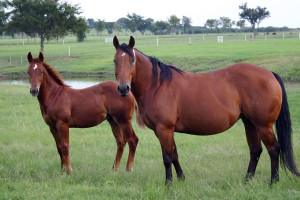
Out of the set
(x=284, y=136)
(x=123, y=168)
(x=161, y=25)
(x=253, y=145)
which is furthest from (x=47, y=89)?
(x=161, y=25)

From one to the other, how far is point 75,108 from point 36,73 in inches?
38.4

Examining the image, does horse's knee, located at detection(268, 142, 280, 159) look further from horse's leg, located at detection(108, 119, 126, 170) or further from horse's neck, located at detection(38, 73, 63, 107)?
horse's neck, located at detection(38, 73, 63, 107)

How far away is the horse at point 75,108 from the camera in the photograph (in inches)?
261

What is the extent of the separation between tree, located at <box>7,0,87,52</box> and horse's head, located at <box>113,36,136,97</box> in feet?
124

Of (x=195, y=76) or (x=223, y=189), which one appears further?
(x=195, y=76)

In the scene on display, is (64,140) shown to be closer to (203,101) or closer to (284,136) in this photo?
Result: (203,101)

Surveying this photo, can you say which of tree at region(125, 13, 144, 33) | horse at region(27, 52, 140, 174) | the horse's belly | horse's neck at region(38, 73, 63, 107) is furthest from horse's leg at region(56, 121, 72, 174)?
tree at region(125, 13, 144, 33)

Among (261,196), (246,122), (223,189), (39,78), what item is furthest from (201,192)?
(39,78)

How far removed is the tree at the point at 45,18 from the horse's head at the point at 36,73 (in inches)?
1411

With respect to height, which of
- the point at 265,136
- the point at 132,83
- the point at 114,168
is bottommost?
the point at 114,168

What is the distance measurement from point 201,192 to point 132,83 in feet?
6.12

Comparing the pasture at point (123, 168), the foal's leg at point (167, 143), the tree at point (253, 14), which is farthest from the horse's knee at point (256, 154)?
the tree at point (253, 14)

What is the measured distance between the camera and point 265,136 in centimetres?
536

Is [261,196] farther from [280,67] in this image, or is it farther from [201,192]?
[280,67]
